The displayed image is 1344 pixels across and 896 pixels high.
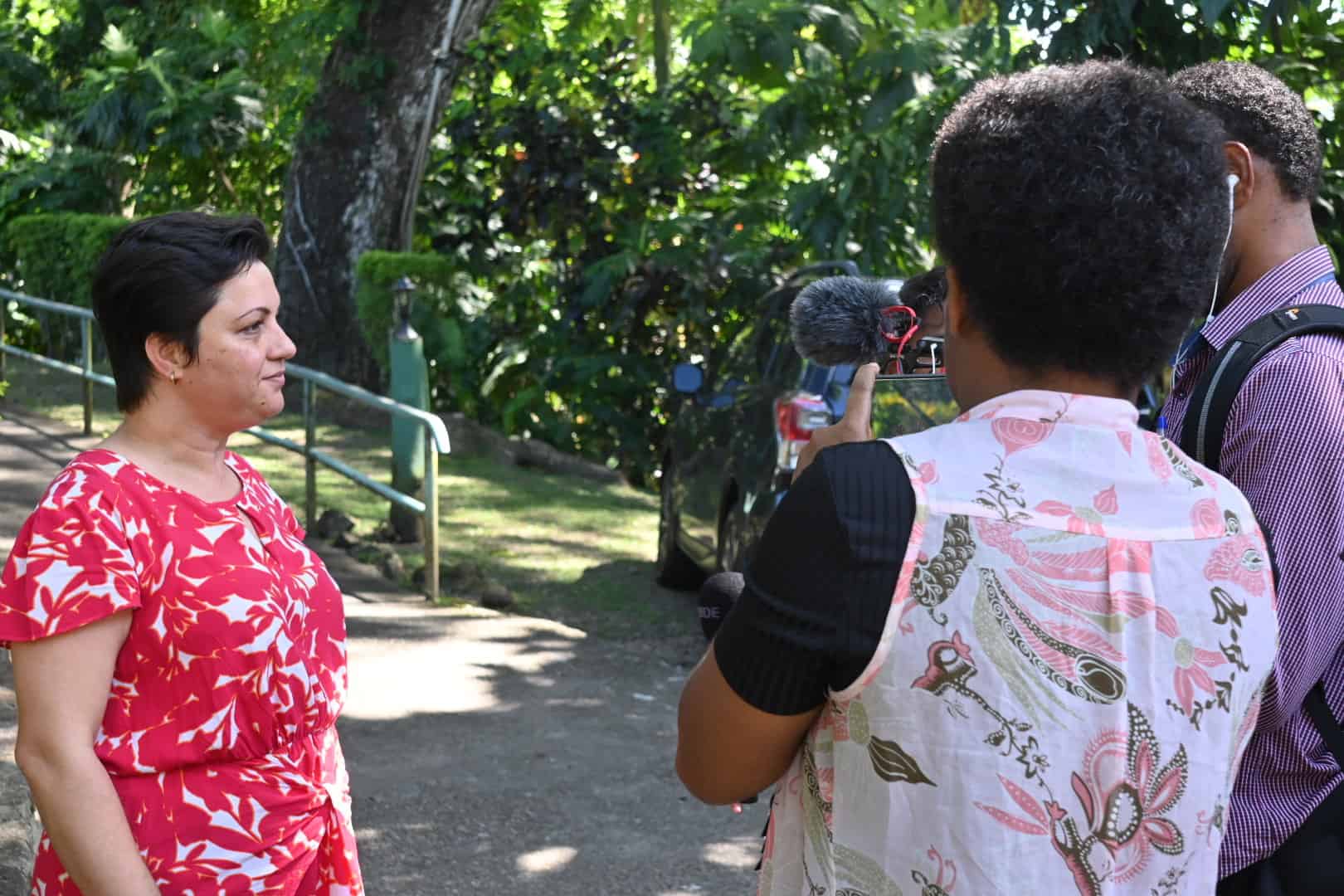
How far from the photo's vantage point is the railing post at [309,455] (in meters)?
9.28

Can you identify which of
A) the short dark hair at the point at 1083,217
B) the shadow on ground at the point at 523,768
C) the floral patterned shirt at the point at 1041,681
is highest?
the short dark hair at the point at 1083,217

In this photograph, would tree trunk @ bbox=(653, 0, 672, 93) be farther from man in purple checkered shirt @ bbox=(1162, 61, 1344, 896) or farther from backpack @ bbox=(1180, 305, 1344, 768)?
man in purple checkered shirt @ bbox=(1162, 61, 1344, 896)

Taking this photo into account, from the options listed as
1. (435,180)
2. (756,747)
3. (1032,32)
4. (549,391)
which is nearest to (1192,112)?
(756,747)

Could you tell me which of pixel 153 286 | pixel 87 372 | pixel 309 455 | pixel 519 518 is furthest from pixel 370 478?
pixel 153 286

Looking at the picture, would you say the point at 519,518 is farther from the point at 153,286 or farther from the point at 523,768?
the point at 153,286

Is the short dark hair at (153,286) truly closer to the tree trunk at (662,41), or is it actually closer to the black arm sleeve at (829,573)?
the black arm sleeve at (829,573)

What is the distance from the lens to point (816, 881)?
1.70 m

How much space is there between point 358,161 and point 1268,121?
43.9 ft

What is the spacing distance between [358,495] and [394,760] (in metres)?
5.38

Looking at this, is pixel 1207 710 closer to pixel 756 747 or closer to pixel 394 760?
pixel 756 747

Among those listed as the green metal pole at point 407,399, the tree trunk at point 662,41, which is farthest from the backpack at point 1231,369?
the tree trunk at point 662,41

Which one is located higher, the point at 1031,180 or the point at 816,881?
the point at 1031,180

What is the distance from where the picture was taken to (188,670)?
7.92 ft

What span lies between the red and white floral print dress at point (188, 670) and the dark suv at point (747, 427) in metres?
3.44
